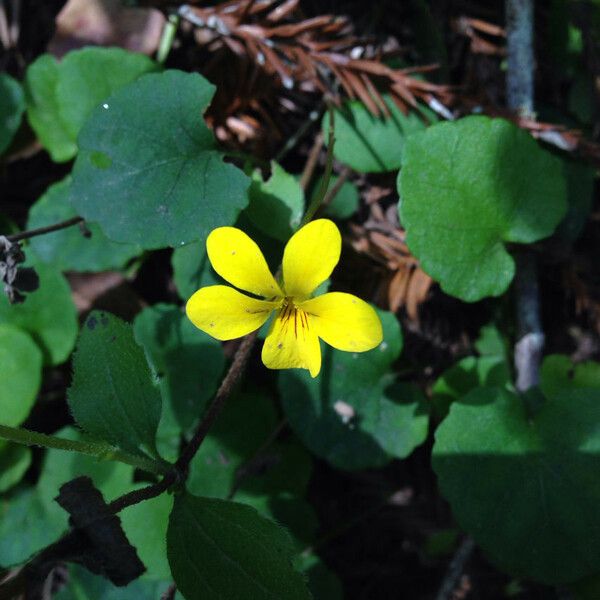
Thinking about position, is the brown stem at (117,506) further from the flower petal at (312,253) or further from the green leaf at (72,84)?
the green leaf at (72,84)

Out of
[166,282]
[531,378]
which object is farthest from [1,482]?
[531,378]

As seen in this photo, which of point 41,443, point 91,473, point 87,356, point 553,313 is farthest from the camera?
point 553,313

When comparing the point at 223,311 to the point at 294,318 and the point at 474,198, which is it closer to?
the point at 294,318

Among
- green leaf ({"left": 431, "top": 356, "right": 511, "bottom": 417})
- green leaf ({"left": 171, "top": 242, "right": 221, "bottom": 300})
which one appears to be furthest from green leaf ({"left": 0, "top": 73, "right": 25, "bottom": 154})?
green leaf ({"left": 431, "top": 356, "right": 511, "bottom": 417})

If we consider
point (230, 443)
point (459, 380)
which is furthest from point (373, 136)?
point (230, 443)

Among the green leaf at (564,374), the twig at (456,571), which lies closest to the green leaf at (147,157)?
the green leaf at (564,374)

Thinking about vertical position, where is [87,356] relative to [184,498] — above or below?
above

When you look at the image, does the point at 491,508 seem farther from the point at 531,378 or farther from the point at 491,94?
the point at 491,94

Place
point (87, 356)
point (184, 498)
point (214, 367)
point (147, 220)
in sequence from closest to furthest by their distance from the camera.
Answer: point (184, 498) → point (87, 356) → point (147, 220) → point (214, 367)

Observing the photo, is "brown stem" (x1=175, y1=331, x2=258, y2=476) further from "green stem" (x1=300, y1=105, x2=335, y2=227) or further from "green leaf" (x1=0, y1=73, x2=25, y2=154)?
"green leaf" (x1=0, y1=73, x2=25, y2=154)
